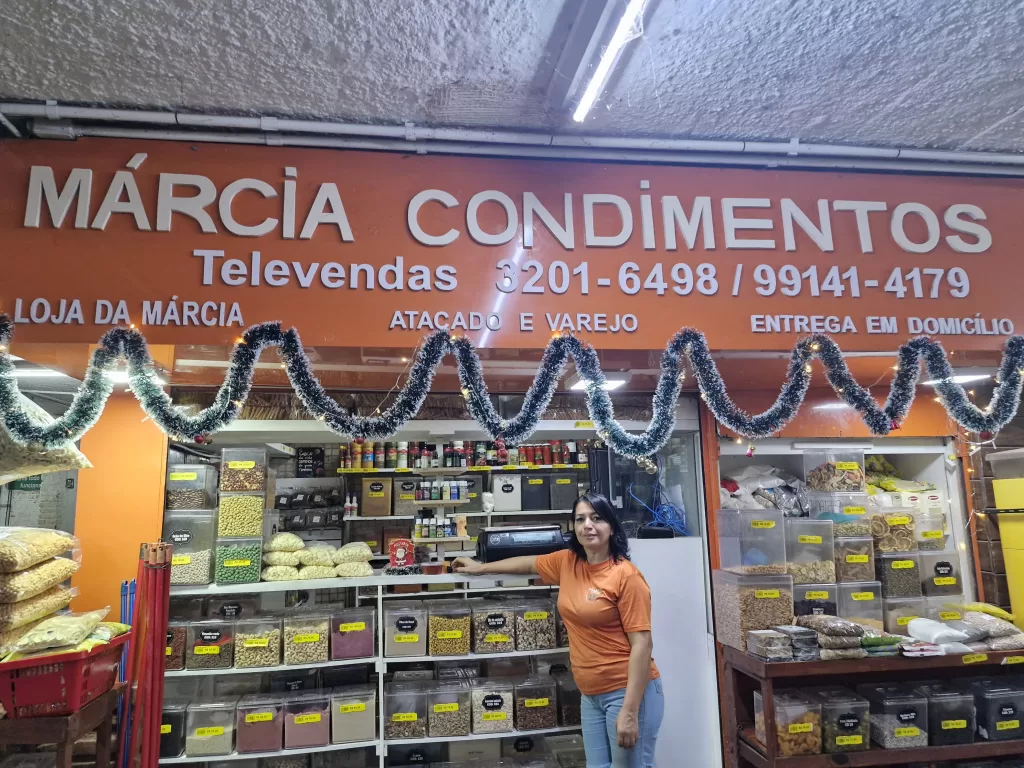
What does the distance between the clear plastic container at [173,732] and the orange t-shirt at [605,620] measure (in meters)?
2.22

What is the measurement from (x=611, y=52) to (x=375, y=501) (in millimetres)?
3557

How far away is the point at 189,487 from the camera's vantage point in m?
3.79

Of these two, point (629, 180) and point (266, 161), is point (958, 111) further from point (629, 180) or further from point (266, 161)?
point (266, 161)

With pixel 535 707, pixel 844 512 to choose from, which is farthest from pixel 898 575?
pixel 535 707

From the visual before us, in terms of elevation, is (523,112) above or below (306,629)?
above

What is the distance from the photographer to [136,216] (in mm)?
2377

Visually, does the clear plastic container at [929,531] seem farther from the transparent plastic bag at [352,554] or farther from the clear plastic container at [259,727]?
the clear plastic container at [259,727]

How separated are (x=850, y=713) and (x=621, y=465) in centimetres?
186

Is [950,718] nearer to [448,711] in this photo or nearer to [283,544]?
[448,711]

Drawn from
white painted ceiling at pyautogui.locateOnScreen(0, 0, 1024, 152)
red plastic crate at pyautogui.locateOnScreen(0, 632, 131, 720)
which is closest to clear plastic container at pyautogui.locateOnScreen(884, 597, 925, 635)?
white painted ceiling at pyautogui.locateOnScreen(0, 0, 1024, 152)

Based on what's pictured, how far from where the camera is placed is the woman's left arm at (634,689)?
2.73m

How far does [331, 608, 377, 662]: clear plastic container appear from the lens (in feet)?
12.0

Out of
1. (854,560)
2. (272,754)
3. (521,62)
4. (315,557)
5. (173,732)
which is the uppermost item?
(521,62)

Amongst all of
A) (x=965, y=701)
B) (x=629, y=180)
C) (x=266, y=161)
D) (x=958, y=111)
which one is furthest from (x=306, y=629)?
(x=958, y=111)
